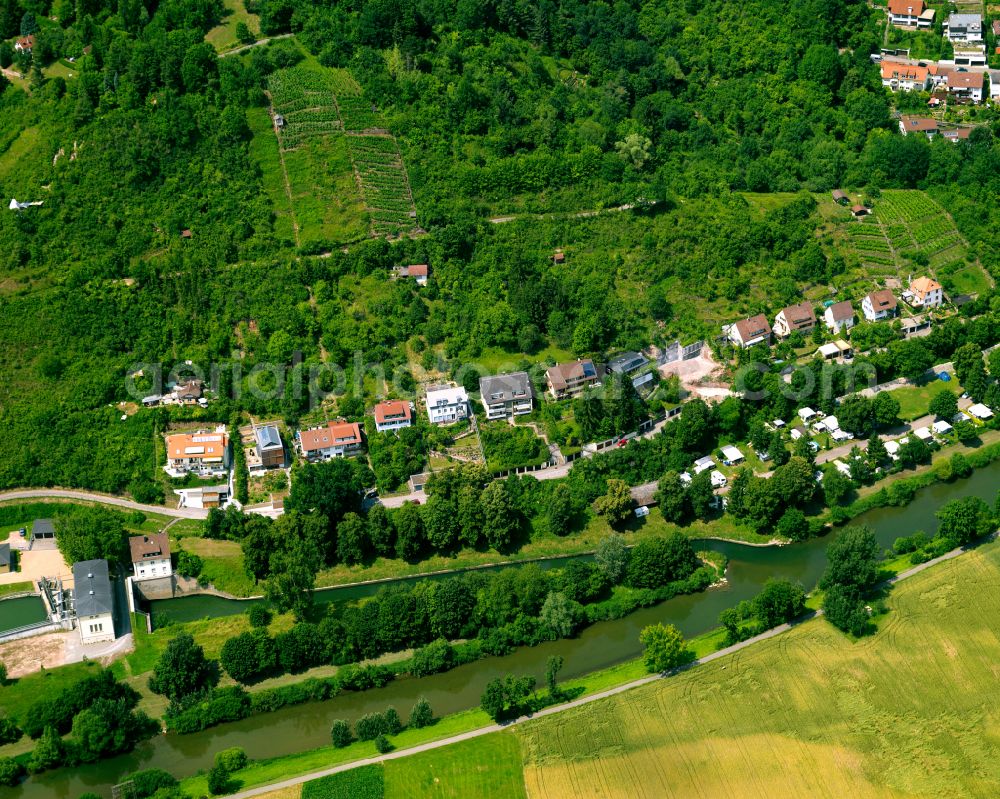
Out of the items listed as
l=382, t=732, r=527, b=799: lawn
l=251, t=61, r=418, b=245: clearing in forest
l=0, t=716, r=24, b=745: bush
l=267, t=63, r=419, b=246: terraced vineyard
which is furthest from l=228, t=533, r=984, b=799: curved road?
l=267, t=63, r=419, b=246: terraced vineyard

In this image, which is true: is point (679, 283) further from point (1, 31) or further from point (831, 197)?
point (1, 31)

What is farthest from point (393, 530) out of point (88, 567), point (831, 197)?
point (831, 197)

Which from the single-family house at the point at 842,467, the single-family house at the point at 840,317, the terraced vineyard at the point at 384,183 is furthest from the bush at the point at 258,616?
the single-family house at the point at 840,317

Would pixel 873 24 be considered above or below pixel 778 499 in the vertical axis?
above

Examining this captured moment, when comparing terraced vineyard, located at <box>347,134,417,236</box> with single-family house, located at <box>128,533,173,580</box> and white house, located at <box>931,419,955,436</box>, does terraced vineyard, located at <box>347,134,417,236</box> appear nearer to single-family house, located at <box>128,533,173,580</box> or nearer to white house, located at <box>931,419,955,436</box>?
single-family house, located at <box>128,533,173,580</box>

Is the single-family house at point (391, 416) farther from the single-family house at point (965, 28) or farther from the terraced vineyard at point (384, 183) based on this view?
the single-family house at point (965, 28)
